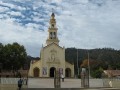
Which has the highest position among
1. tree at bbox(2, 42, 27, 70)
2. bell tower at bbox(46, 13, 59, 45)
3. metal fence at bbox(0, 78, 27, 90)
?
Result: bell tower at bbox(46, 13, 59, 45)

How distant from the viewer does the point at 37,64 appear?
88875mm

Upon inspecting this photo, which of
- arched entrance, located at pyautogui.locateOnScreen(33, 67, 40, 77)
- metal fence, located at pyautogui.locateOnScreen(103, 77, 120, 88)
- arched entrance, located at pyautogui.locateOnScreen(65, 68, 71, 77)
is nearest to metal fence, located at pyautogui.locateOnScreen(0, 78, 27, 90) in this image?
metal fence, located at pyautogui.locateOnScreen(103, 77, 120, 88)

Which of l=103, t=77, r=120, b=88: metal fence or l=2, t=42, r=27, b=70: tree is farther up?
l=2, t=42, r=27, b=70: tree

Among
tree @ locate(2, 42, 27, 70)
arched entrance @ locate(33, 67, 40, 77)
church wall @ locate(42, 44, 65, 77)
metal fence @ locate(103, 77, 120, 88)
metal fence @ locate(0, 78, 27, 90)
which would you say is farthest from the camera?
arched entrance @ locate(33, 67, 40, 77)

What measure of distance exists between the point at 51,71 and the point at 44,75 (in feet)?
9.17

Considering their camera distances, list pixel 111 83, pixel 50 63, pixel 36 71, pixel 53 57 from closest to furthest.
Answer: pixel 111 83, pixel 50 63, pixel 53 57, pixel 36 71

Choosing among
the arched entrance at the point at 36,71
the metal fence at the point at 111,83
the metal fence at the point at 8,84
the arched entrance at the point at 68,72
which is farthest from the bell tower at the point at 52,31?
the metal fence at the point at 8,84

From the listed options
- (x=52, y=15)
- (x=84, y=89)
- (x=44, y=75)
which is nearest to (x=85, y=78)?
(x=84, y=89)

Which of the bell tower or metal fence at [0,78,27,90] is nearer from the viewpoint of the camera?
metal fence at [0,78,27,90]

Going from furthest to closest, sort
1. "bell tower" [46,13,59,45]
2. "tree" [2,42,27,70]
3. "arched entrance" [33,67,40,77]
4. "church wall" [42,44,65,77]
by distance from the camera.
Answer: "bell tower" [46,13,59,45] → "arched entrance" [33,67,40,77] → "church wall" [42,44,65,77] → "tree" [2,42,27,70]

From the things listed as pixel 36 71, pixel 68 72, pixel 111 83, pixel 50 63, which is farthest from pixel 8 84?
pixel 68 72

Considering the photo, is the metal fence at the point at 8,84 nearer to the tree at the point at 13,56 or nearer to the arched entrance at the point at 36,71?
the tree at the point at 13,56

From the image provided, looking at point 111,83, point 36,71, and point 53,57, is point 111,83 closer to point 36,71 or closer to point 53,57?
point 53,57

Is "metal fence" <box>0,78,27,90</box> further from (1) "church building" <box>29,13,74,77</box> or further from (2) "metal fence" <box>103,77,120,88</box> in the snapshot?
(1) "church building" <box>29,13,74,77</box>
